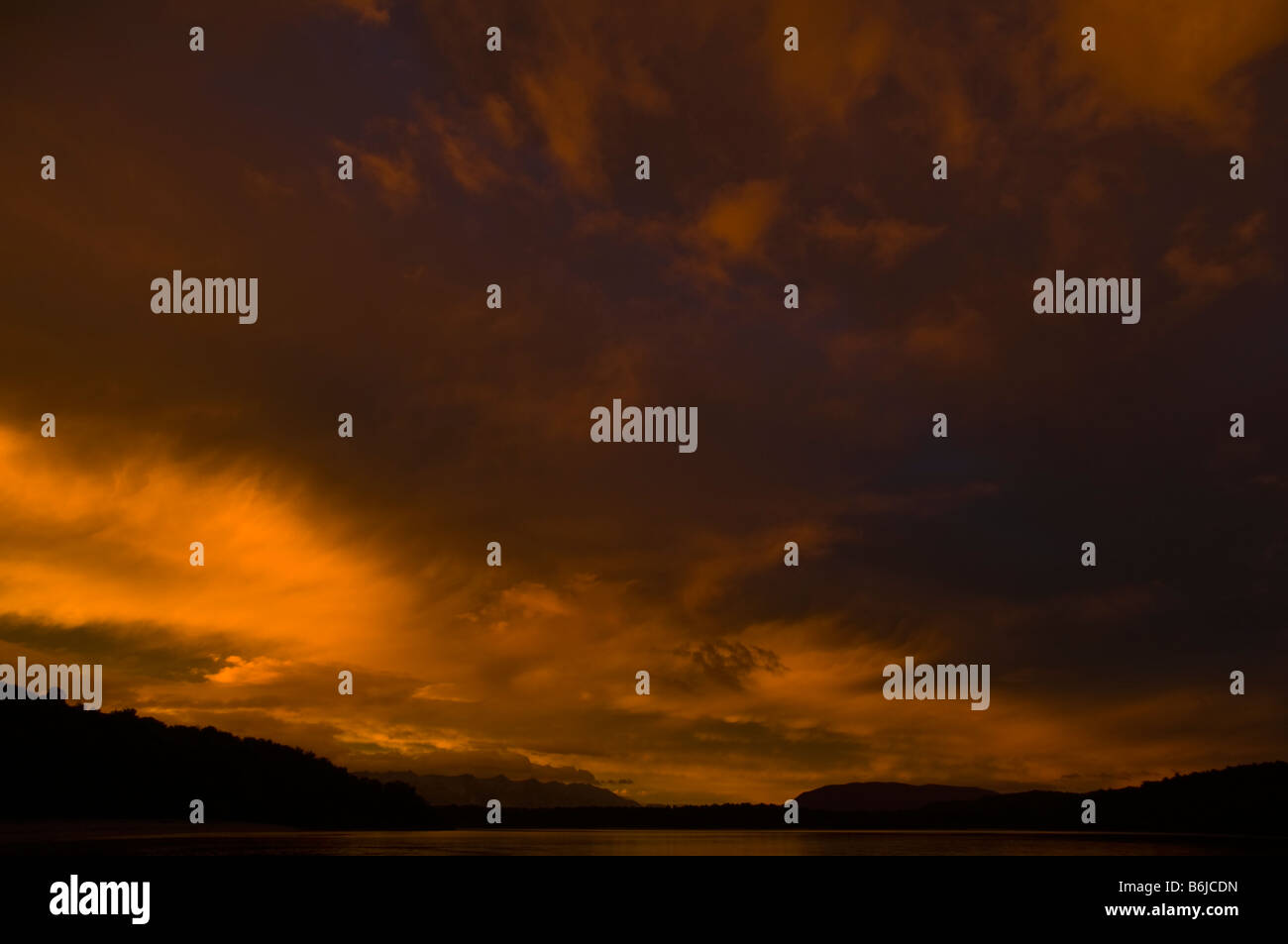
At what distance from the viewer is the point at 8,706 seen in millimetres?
134500

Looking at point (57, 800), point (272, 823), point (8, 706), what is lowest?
point (272, 823)
